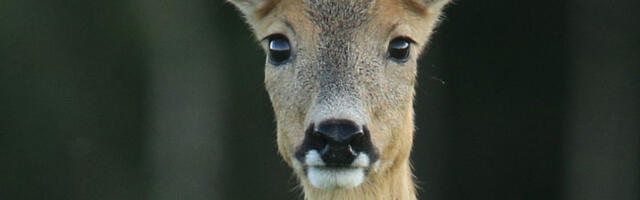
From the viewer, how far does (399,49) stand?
7.76 metres

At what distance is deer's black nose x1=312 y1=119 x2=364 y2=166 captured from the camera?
6.75 metres

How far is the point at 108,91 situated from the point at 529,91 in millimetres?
6379

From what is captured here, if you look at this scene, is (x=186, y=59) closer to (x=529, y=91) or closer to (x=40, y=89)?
(x=40, y=89)

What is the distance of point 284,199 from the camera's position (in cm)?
1917

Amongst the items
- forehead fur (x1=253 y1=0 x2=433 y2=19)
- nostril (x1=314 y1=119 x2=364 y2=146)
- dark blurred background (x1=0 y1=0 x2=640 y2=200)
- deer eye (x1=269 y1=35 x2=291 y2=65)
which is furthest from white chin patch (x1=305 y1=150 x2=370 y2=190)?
dark blurred background (x1=0 y1=0 x2=640 y2=200)

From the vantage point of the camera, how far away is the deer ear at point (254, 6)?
815 cm

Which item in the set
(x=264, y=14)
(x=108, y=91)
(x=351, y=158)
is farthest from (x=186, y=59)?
(x=351, y=158)

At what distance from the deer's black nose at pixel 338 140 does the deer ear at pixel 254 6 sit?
58.2 inches

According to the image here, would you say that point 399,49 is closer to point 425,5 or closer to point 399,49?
point 399,49

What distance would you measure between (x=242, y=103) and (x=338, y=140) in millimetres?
13132

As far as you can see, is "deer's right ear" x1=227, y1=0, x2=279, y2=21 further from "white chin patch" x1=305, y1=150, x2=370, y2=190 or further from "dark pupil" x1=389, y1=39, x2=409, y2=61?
"white chin patch" x1=305, y1=150, x2=370, y2=190

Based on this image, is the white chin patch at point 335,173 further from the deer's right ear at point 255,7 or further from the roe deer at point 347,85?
the deer's right ear at point 255,7

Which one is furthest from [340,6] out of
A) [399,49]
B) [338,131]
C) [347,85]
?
[338,131]

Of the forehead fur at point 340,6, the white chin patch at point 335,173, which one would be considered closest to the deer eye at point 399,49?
the forehead fur at point 340,6
